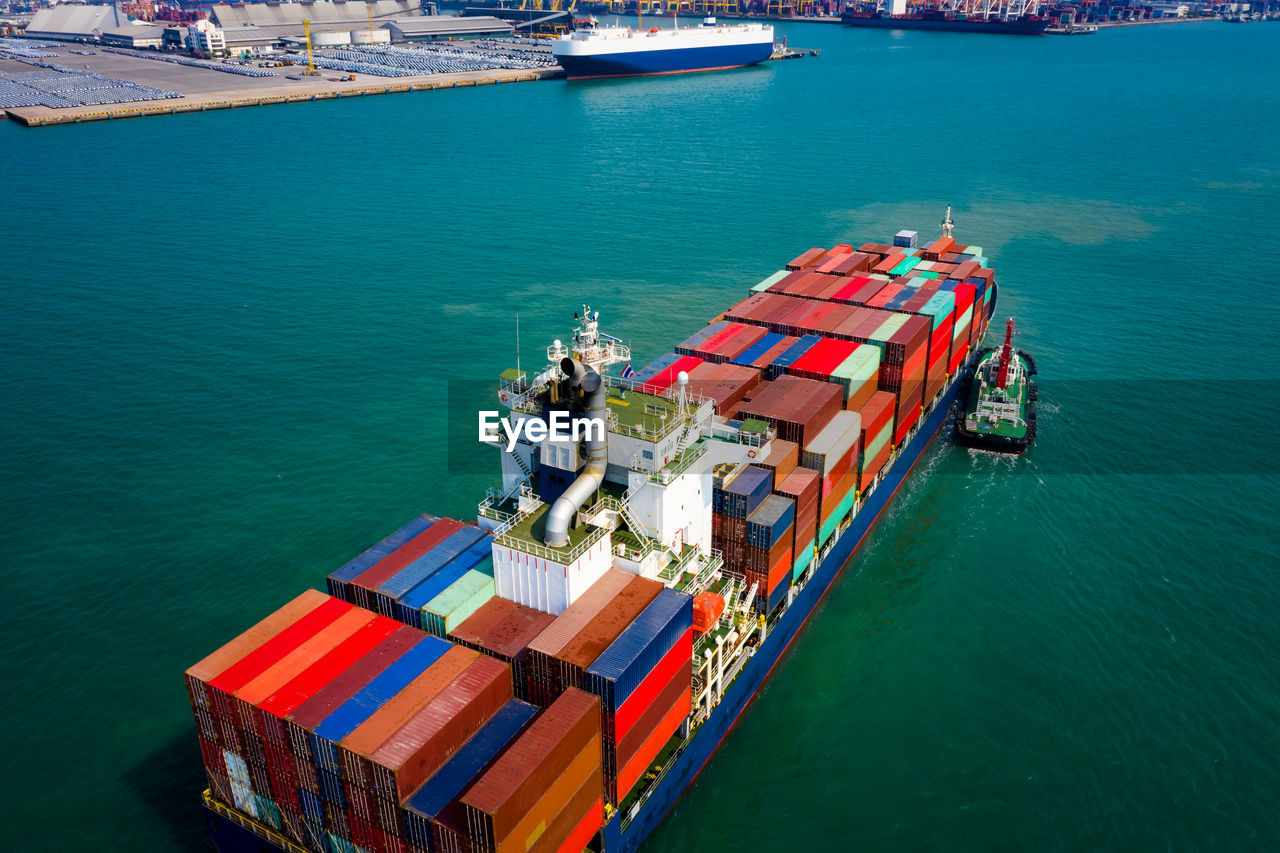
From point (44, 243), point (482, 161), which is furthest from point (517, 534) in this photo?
point (482, 161)

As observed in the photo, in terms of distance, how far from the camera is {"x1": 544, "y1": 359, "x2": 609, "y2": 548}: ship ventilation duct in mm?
32750

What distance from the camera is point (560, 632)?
30.5m

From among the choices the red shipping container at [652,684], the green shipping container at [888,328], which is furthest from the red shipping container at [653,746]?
the green shipping container at [888,328]

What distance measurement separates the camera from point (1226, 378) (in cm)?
7125

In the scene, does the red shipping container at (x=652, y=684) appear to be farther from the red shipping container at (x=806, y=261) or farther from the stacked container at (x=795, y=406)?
the red shipping container at (x=806, y=261)

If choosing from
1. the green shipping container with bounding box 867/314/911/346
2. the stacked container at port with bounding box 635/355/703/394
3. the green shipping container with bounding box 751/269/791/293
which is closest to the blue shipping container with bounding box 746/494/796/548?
the stacked container at port with bounding box 635/355/703/394

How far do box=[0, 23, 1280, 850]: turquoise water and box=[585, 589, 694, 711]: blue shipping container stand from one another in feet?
32.5

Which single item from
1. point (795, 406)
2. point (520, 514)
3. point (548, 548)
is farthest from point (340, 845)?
point (795, 406)

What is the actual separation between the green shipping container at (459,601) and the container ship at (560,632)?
0.09 meters

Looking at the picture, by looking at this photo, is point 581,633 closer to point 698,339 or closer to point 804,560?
point 804,560

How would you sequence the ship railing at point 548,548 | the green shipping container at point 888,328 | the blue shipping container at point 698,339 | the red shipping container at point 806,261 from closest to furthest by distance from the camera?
the ship railing at point 548,548 < the blue shipping container at point 698,339 < the green shipping container at point 888,328 < the red shipping container at point 806,261

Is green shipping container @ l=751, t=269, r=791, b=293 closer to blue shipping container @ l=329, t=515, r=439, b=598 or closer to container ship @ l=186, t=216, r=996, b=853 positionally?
container ship @ l=186, t=216, r=996, b=853

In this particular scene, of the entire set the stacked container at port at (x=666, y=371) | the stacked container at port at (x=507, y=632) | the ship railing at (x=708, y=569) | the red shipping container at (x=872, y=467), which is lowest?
the red shipping container at (x=872, y=467)

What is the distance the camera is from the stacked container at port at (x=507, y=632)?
30594 mm
